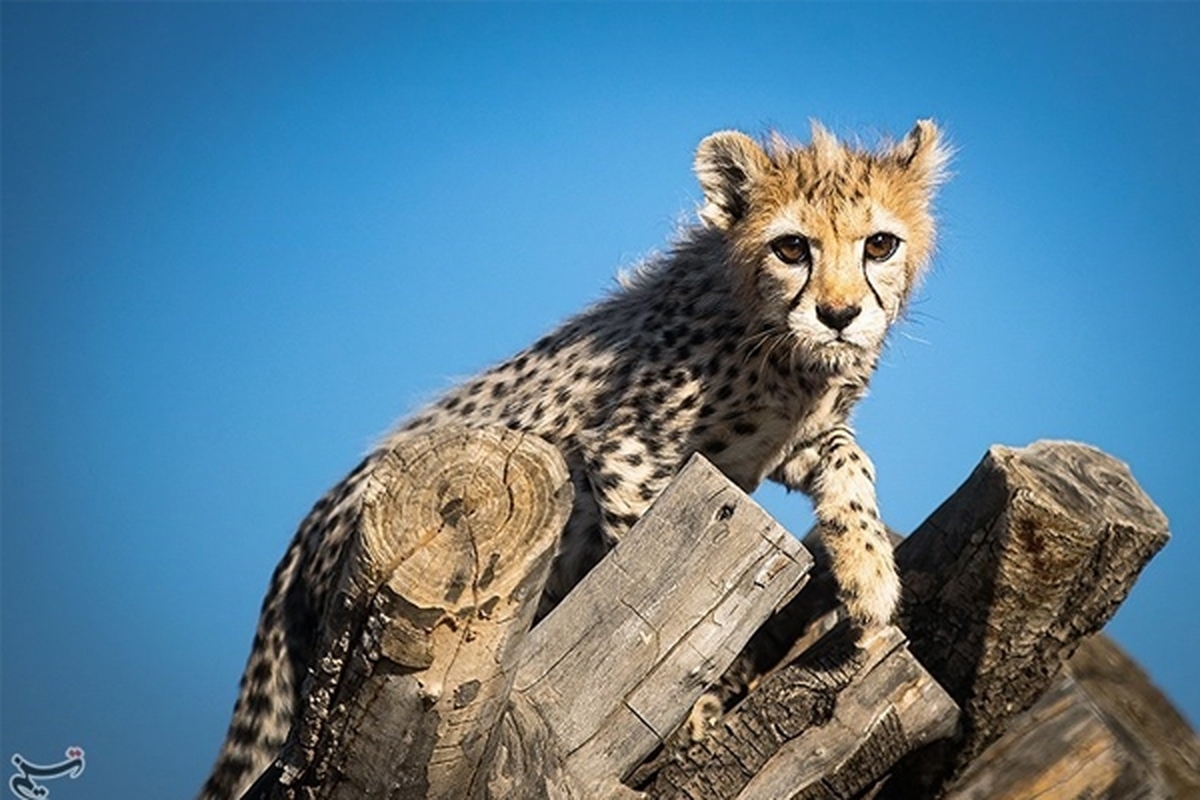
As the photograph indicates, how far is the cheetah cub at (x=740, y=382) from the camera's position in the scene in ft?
17.9

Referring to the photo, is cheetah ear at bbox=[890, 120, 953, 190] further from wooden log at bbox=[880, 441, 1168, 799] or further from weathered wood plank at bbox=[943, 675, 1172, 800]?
weathered wood plank at bbox=[943, 675, 1172, 800]

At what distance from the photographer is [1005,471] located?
5.15m

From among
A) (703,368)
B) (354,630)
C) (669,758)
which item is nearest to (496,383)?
(703,368)

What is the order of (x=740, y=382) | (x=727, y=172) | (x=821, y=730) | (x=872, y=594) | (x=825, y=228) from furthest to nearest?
1. (x=727, y=172)
2. (x=740, y=382)
3. (x=825, y=228)
4. (x=872, y=594)
5. (x=821, y=730)

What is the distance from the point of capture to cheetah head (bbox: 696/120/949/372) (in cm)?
541

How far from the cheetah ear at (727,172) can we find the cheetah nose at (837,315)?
2.62ft

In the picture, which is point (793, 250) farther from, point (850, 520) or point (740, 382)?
point (850, 520)

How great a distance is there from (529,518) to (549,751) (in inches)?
39.5

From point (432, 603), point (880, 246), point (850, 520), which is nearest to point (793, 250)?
point (880, 246)

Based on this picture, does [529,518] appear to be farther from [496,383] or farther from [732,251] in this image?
[496,383]

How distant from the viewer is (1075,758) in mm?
5324

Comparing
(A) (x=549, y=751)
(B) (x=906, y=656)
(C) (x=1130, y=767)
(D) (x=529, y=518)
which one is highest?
(D) (x=529, y=518)

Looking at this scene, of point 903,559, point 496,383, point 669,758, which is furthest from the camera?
point 496,383

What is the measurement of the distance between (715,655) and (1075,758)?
5.90 feet
